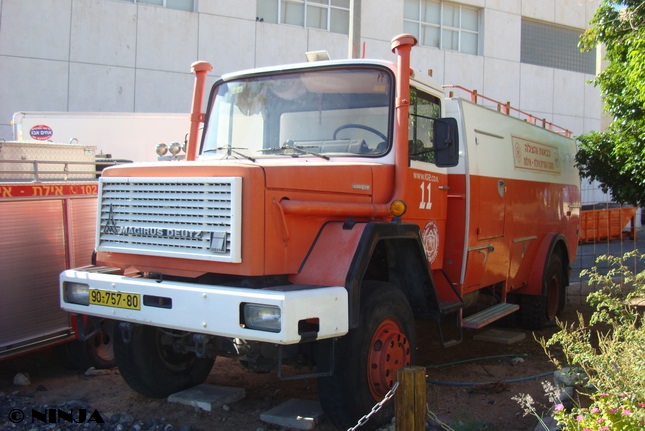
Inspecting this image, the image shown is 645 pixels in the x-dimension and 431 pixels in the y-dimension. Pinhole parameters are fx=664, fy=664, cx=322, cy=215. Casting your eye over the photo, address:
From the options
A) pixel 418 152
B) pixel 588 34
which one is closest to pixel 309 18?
pixel 588 34

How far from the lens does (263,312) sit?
4012mm

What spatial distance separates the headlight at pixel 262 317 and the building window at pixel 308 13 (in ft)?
51.6

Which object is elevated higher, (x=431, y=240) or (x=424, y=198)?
(x=424, y=198)

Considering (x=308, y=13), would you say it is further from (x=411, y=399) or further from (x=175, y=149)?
(x=411, y=399)

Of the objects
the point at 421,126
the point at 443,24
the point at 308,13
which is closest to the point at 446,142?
the point at 421,126

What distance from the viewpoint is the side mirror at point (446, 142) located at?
5.26 metres

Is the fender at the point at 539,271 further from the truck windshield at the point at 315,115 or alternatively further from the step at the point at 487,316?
the truck windshield at the point at 315,115

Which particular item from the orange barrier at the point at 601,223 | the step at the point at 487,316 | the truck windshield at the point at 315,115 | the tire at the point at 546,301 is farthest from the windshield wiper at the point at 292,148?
the orange barrier at the point at 601,223

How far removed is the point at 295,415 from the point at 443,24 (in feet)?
63.4

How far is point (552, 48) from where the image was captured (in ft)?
82.2

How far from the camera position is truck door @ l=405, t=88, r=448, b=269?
548 cm

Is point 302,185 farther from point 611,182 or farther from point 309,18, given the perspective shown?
point 309,18

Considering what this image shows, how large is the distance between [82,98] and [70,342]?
36.1 ft

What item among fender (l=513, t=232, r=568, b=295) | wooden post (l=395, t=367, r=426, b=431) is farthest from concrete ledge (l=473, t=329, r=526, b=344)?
wooden post (l=395, t=367, r=426, b=431)
